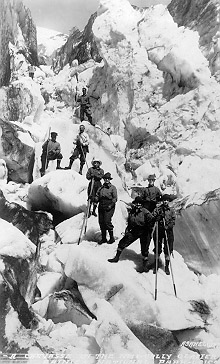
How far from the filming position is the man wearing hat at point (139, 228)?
5.74 meters

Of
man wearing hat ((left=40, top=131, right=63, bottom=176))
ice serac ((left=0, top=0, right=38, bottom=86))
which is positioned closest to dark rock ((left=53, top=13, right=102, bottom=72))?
ice serac ((left=0, top=0, right=38, bottom=86))

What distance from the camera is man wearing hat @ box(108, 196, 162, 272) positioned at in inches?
226

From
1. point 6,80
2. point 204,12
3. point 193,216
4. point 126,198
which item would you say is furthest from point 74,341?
point 6,80

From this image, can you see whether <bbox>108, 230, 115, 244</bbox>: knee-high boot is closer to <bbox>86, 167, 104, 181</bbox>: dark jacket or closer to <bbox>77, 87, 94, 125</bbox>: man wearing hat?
<bbox>86, 167, 104, 181</bbox>: dark jacket

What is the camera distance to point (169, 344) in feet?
15.8

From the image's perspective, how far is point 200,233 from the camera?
6918 millimetres

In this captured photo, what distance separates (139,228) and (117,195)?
1603 millimetres

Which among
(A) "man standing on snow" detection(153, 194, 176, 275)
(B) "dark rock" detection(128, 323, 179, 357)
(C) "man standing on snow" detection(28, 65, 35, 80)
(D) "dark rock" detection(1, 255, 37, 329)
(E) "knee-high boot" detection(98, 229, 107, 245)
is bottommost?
(B) "dark rock" detection(128, 323, 179, 357)

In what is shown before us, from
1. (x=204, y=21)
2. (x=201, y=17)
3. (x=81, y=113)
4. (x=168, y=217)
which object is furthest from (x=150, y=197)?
(x=201, y=17)

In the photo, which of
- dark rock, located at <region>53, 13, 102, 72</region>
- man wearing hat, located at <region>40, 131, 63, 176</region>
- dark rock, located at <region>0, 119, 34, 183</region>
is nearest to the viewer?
man wearing hat, located at <region>40, 131, 63, 176</region>

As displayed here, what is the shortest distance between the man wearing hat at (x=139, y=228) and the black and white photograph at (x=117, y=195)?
0.02 metres

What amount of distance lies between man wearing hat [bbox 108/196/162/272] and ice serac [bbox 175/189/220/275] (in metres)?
1.37

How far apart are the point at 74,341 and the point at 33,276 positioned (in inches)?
45.8

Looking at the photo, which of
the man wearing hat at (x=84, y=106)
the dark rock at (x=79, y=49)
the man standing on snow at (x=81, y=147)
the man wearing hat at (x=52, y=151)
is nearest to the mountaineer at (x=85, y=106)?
the man wearing hat at (x=84, y=106)
